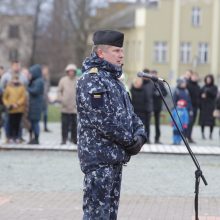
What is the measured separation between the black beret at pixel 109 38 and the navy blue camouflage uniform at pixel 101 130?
0.13 m

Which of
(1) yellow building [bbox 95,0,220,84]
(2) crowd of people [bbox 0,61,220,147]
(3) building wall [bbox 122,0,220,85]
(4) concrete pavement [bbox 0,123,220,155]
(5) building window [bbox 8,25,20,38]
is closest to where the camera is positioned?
(4) concrete pavement [bbox 0,123,220,155]

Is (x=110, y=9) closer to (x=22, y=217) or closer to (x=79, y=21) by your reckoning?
(x=79, y=21)

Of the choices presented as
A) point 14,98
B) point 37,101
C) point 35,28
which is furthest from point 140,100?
point 35,28

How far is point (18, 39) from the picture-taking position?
8644 centimetres

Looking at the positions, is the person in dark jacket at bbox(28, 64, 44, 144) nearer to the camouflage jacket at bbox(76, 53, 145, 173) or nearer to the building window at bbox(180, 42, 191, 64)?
the camouflage jacket at bbox(76, 53, 145, 173)

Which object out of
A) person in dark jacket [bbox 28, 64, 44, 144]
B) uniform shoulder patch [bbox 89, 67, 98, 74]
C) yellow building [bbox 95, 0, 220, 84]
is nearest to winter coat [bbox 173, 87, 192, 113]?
person in dark jacket [bbox 28, 64, 44, 144]

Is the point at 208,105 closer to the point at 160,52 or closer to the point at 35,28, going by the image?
the point at 160,52

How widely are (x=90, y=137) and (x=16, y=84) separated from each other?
33.5ft

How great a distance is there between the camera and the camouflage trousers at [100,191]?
6.22 meters

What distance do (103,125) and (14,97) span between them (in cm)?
1012

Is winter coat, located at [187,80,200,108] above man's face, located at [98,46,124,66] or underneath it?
underneath

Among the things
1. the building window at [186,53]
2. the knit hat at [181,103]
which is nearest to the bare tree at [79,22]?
the building window at [186,53]

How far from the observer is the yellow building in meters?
65.8

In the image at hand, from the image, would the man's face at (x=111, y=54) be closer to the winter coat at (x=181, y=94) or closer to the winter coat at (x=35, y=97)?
the winter coat at (x=35, y=97)
